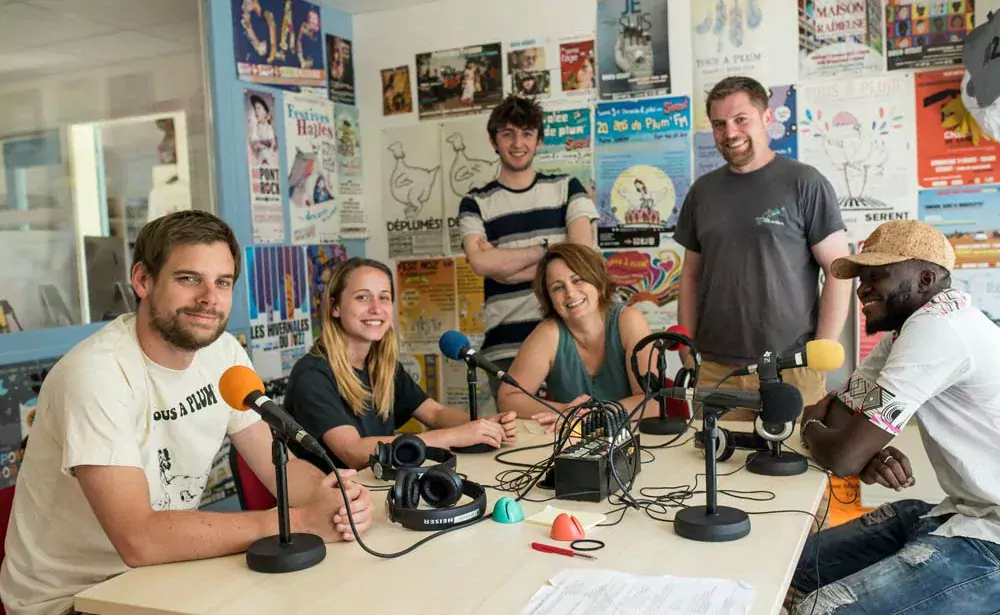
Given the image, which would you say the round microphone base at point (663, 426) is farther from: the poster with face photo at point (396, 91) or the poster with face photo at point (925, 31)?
the poster with face photo at point (396, 91)

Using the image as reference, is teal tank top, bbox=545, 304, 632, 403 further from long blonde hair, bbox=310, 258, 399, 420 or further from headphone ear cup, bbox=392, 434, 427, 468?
headphone ear cup, bbox=392, 434, 427, 468

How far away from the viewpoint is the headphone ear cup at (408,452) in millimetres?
2125

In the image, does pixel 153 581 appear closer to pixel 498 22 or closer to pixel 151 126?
pixel 151 126

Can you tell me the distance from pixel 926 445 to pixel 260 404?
1.59 meters

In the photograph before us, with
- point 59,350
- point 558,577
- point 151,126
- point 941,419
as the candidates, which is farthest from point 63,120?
point 941,419

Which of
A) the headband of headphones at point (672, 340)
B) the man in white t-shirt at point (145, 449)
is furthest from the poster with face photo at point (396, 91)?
the man in white t-shirt at point (145, 449)

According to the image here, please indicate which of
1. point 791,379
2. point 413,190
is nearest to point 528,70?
point 413,190

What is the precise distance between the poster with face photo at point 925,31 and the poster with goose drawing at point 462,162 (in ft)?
6.53

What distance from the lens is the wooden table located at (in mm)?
1404

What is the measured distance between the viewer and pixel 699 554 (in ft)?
5.14

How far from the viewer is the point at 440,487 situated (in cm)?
184

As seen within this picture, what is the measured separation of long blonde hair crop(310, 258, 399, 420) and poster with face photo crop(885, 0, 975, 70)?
2.63 metres

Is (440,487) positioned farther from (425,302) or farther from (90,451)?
(425,302)

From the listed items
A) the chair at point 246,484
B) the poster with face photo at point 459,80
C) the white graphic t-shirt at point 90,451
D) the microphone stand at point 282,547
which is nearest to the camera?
the microphone stand at point 282,547
